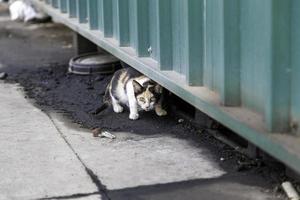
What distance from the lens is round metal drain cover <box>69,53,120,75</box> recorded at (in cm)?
783

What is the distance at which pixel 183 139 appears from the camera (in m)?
5.61

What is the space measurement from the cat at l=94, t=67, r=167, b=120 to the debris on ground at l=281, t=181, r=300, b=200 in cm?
190

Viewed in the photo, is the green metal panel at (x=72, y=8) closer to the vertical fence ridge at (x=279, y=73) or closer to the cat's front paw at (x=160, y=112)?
the cat's front paw at (x=160, y=112)

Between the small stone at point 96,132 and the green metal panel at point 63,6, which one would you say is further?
the green metal panel at point 63,6

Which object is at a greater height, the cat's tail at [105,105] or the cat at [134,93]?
the cat at [134,93]

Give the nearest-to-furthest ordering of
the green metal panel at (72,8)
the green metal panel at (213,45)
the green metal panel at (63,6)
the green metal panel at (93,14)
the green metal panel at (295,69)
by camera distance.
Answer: the green metal panel at (295,69) < the green metal panel at (213,45) < the green metal panel at (93,14) < the green metal panel at (72,8) < the green metal panel at (63,6)

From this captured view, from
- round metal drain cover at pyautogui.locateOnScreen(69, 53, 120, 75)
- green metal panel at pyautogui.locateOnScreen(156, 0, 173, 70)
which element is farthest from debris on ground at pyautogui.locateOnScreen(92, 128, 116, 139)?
round metal drain cover at pyautogui.locateOnScreen(69, 53, 120, 75)

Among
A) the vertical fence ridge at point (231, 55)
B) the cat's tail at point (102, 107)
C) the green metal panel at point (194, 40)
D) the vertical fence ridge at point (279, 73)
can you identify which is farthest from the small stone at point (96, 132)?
the vertical fence ridge at point (279, 73)

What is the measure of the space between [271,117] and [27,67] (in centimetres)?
523

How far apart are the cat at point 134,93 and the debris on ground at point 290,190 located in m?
1.90

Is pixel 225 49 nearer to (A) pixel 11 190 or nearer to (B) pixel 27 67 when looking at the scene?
(A) pixel 11 190

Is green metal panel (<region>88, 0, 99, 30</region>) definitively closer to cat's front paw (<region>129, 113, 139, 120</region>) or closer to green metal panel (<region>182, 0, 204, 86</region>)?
cat's front paw (<region>129, 113, 139, 120</region>)

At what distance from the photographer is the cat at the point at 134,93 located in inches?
238

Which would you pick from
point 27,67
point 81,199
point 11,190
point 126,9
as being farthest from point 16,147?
point 27,67
